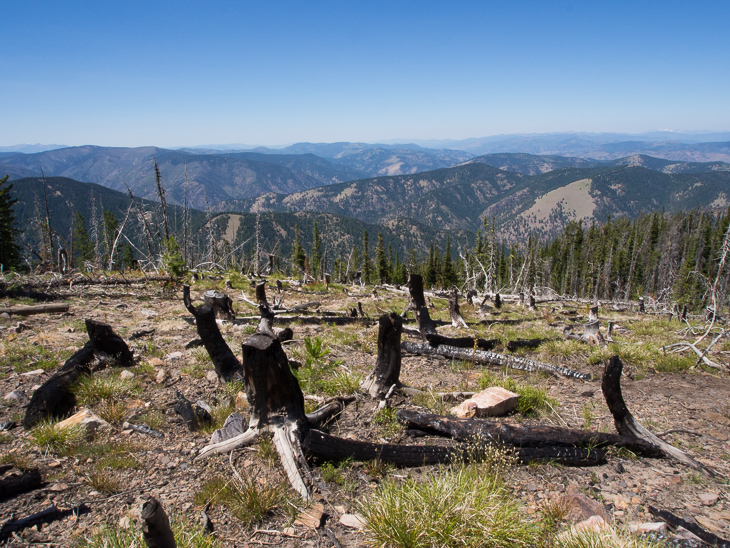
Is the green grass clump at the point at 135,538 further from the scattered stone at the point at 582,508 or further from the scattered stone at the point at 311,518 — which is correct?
the scattered stone at the point at 582,508

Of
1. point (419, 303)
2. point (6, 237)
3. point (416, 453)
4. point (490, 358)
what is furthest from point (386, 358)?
point (6, 237)

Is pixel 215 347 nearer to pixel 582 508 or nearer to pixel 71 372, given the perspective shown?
pixel 71 372

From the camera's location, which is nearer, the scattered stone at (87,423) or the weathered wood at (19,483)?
A: the weathered wood at (19,483)

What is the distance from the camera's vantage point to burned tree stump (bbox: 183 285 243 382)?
6.77m

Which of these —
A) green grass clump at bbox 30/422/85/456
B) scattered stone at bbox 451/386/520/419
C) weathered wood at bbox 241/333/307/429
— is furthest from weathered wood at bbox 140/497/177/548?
scattered stone at bbox 451/386/520/419

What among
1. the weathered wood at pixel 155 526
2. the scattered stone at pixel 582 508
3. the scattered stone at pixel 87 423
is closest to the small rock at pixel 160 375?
the scattered stone at pixel 87 423

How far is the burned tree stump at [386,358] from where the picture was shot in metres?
6.28

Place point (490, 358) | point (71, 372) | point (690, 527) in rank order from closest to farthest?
point (690, 527), point (71, 372), point (490, 358)

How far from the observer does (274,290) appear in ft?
65.4

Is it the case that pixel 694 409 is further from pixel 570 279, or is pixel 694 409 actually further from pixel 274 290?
pixel 570 279

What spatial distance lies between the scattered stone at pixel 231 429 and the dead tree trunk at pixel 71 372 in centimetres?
252

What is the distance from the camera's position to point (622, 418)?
16.4ft

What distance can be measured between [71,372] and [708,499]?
A: 895cm

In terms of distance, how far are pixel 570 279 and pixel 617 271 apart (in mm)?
12307
